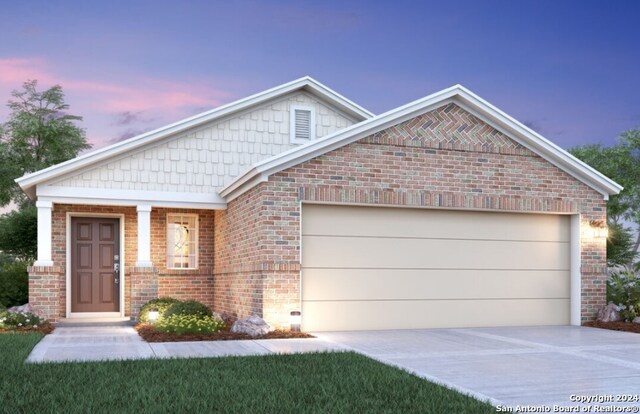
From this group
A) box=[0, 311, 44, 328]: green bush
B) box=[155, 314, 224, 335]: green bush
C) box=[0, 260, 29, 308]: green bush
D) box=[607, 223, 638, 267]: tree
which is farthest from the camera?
box=[607, 223, 638, 267]: tree

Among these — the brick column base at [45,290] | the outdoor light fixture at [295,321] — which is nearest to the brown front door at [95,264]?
the brick column base at [45,290]

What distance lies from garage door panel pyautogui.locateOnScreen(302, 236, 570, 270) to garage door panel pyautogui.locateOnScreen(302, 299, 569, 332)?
30.4 inches

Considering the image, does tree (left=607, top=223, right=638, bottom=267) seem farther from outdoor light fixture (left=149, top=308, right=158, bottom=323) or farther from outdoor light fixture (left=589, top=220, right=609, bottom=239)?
outdoor light fixture (left=149, top=308, right=158, bottom=323)

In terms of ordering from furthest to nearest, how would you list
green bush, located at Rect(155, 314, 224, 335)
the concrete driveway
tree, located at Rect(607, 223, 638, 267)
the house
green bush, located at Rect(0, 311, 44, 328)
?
tree, located at Rect(607, 223, 638, 267) < green bush, located at Rect(0, 311, 44, 328) < the house < green bush, located at Rect(155, 314, 224, 335) < the concrete driveway

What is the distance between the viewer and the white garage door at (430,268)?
13.9m

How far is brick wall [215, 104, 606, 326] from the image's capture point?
13.3m

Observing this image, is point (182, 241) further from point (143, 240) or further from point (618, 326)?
point (618, 326)

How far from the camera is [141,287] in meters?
16.0

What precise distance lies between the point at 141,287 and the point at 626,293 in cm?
1107

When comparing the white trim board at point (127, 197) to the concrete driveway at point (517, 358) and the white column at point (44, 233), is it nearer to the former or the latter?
the white column at point (44, 233)

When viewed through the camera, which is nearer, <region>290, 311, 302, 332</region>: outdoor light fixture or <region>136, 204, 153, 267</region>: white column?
<region>290, 311, 302, 332</region>: outdoor light fixture

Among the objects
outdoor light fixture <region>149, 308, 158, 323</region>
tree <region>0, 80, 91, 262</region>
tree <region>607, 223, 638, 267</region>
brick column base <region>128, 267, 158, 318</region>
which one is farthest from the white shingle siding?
tree <region>0, 80, 91, 262</region>

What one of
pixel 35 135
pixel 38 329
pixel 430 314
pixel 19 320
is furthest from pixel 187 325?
pixel 35 135

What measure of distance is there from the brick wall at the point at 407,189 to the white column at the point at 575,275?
0.38 feet
